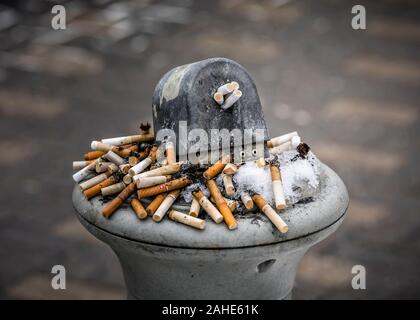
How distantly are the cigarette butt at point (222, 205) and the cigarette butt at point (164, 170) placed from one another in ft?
0.51

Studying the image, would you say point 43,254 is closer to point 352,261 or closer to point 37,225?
point 37,225

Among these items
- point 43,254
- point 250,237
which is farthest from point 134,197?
point 43,254

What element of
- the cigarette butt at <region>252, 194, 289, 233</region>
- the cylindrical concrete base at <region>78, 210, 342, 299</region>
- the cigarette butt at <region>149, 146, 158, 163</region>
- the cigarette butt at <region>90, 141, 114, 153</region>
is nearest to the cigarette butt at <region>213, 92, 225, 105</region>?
the cigarette butt at <region>149, 146, 158, 163</region>

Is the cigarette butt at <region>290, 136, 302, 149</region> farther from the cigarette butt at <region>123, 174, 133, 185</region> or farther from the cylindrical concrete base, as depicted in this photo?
the cigarette butt at <region>123, 174, 133, 185</region>

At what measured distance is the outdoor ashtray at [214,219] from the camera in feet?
7.82

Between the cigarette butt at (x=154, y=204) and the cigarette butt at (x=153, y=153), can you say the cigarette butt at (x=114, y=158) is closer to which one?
the cigarette butt at (x=153, y=153)

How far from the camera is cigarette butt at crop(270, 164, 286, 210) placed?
242 cm

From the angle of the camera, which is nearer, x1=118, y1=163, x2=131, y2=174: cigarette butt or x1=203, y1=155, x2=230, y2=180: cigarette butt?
x1=203, y1=155, x2=230, y2=180: cigarette butt

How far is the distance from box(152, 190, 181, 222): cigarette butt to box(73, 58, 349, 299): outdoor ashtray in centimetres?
1

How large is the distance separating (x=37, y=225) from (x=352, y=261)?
237 centimetres

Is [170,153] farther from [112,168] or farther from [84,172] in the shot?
[84,172]

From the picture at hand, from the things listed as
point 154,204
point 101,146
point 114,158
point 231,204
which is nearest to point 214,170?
point 231,204

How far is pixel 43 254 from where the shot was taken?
438 centimetres

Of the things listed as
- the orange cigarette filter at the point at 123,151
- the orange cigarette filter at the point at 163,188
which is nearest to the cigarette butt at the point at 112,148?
the orange cigarette filter at the point at 123,151
